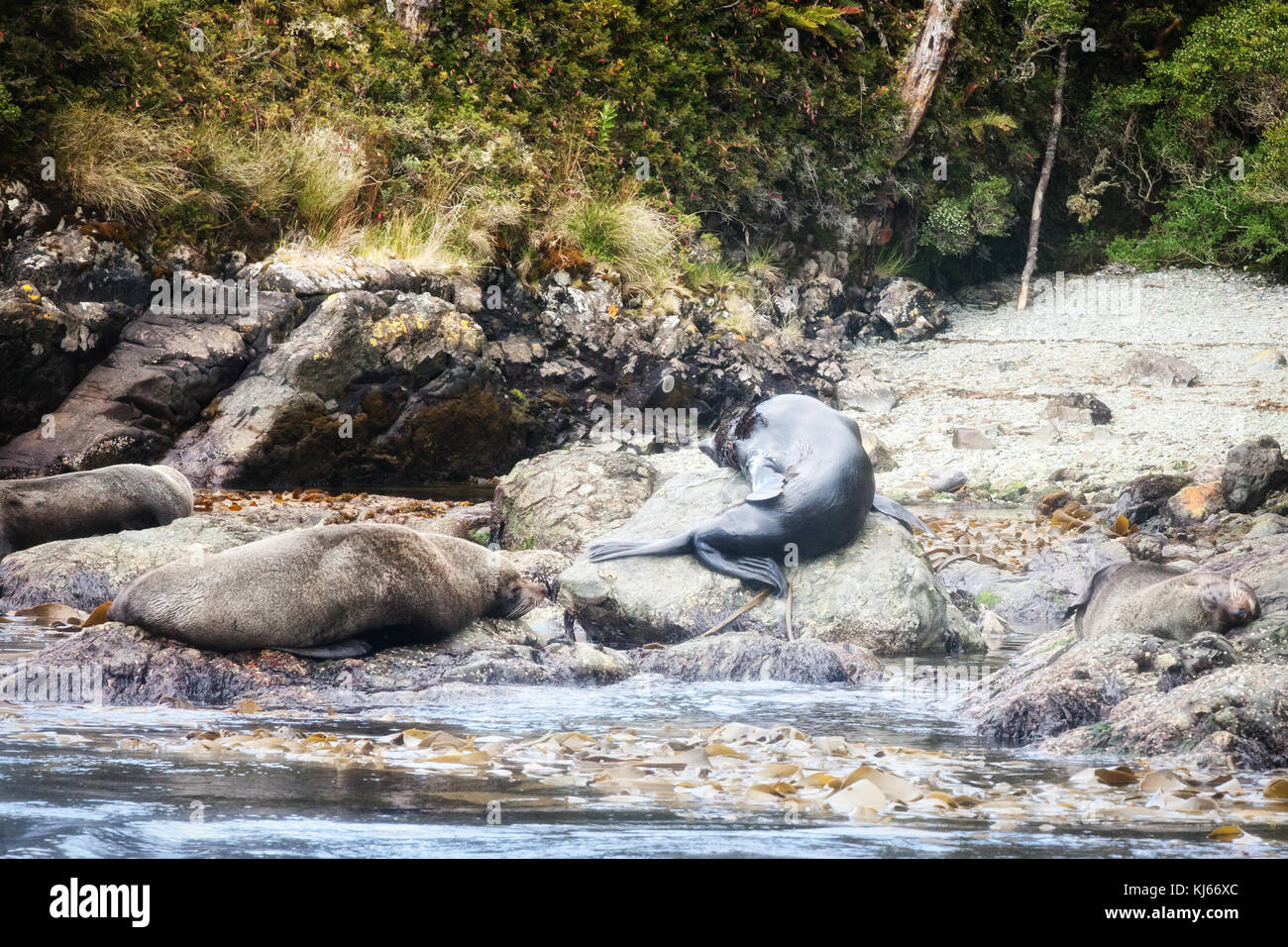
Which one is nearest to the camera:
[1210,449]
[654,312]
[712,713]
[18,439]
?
[712,713]

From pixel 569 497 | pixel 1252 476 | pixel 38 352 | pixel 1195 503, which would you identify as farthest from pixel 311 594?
pixel 1252 476

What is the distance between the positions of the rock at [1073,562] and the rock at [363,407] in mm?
6390

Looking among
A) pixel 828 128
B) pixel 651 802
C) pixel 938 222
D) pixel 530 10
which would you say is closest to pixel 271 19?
pixel 530 10

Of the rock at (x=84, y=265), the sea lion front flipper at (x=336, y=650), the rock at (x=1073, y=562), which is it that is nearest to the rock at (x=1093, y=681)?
the sea lion front flipper at (x=336, y=650)

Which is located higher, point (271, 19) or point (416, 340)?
point (271, 19)

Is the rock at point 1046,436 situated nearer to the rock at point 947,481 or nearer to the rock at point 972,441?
the rock at point 972,441

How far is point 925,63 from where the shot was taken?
69.5ft

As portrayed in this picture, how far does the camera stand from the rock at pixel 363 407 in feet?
38.8

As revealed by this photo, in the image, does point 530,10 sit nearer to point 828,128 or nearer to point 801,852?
point 828,128

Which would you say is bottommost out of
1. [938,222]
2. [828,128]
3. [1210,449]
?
[1210,449]

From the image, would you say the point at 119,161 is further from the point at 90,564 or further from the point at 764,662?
the point at 764,662

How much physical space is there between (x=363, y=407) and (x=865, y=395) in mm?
7191

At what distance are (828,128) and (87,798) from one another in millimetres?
19347

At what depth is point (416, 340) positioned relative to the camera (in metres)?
12.8
